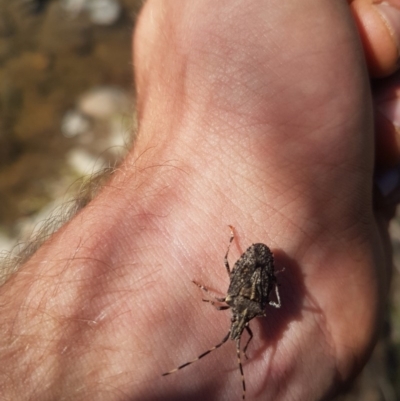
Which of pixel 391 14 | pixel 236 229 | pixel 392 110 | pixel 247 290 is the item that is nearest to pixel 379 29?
pixel 391 14

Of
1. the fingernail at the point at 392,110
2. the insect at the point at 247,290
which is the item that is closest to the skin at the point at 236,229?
the insect at the point at 247,290

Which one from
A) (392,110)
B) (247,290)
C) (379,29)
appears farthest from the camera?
(392,110)

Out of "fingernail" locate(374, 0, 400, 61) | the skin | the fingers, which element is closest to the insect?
the skin

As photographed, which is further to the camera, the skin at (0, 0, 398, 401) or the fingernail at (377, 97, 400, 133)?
the fingernail at (377, 97, 400, 133)

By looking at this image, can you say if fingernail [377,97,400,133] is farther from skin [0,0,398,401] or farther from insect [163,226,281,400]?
insect [163,226,281,400]

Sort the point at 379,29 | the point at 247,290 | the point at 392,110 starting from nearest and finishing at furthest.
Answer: the point at 247,290 → the point at 379,29 → the point at 392,110

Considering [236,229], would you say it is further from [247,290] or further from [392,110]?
[392,110]
